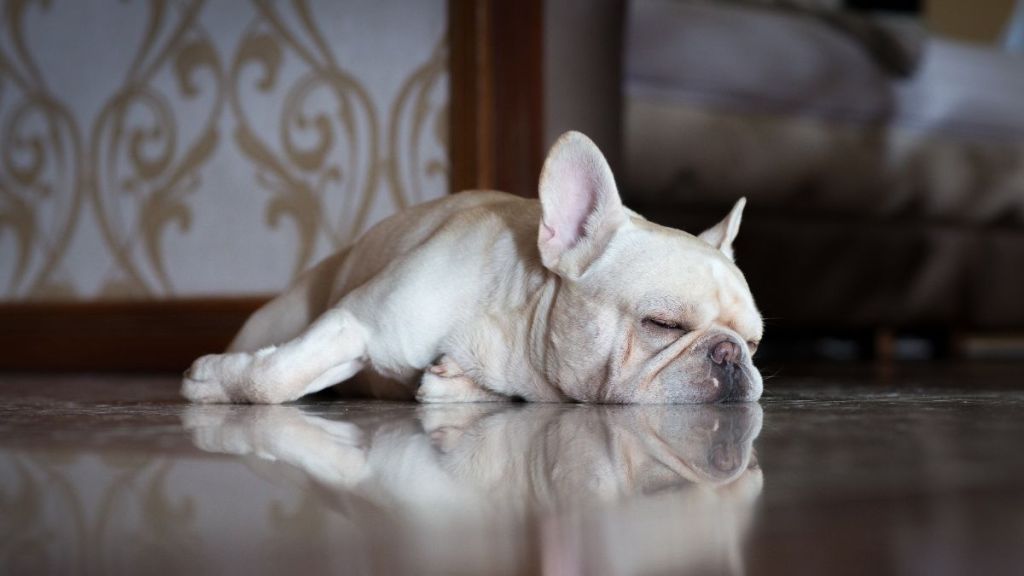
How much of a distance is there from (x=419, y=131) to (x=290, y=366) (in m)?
0.83

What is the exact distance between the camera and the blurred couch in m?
2.20

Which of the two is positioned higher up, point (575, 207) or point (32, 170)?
point (575, 207)

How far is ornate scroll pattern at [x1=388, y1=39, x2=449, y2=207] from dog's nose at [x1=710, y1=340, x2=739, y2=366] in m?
0.86

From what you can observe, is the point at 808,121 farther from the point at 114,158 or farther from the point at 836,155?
the point at 114,158

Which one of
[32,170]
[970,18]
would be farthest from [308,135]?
[970,18]

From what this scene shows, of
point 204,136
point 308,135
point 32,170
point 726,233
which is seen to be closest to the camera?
point 726,233

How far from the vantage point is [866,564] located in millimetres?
338

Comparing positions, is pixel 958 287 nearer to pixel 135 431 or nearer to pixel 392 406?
pixel 392 406

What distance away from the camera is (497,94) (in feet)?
5.58

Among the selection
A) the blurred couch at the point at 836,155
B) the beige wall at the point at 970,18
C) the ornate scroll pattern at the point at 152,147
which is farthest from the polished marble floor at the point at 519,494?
the beige wall at the point at 970,18

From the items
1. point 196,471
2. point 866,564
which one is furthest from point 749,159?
point 866,564

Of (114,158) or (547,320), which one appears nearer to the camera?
(547,320)

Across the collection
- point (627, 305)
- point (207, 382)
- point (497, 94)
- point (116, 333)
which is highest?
point (497, 94)

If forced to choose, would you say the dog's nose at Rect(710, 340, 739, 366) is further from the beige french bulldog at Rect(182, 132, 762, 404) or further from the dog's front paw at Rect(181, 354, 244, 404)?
the dog's front paw at Rect(181, 354, 244, 404)
